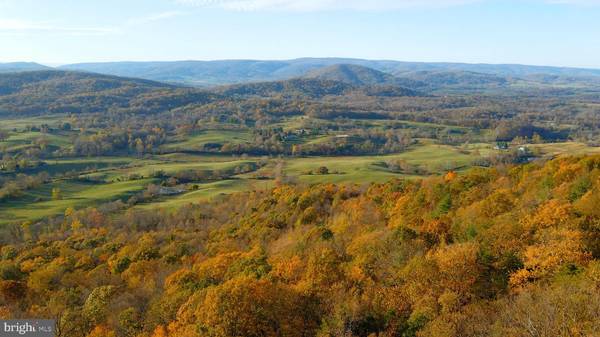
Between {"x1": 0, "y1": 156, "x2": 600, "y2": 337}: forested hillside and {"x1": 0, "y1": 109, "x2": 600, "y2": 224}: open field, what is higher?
{"x1": 0, "y1": 156, "x2": 600, "y2": 337}: forested hillside

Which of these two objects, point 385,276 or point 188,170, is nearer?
point 385,276

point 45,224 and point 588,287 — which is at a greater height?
Result: point 588,287

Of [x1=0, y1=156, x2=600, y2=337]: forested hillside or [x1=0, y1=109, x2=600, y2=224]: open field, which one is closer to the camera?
[x1=0, y1=156, x2=600, y2=337]: forested hillside

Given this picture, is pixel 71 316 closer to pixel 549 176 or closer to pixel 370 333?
pixel 370 333

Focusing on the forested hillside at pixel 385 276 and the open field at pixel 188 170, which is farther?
the open field at pixel 188 170

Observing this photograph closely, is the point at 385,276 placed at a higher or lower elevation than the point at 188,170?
higher

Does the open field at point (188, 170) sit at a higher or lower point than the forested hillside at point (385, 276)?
lower

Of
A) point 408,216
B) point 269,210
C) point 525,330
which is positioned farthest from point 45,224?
point 525,330

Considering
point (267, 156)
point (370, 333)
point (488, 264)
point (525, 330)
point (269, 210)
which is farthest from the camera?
point (267, 156)
